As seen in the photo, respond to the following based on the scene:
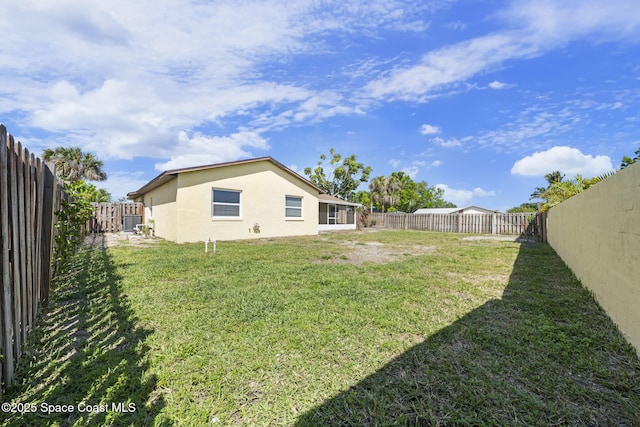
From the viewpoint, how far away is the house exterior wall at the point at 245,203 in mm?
11664

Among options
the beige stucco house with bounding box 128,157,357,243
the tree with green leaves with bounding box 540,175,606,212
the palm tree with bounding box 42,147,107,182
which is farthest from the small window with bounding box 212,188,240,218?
the palm tree with bounding box 42,147,107,182

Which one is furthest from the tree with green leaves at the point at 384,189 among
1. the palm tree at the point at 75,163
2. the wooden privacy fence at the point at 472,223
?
the palm tree at the point at 75,163

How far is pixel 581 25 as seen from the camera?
740 centimetres

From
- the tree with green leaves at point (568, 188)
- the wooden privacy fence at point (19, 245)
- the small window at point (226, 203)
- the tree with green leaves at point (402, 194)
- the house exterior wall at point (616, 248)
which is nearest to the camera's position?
the wooden privacy fence at point (19, 245)

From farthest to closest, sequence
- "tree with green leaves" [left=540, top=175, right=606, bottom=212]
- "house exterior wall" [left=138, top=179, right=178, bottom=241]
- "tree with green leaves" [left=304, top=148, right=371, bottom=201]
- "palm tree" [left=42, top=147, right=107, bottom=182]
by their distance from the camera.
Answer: "tree with green leaves" [left=304, top=148, right=371, bottom=201] < "palm tree" [left=42, top=147, right=107, bottom=182] < "house exterior wall" [left=138, top=179, right=178, bottom=241] < "tree with green leaves" [left=540, top=175, right=606, bottom=212]

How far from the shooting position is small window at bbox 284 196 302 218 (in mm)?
15773

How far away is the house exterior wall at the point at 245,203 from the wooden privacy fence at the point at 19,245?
8.34m

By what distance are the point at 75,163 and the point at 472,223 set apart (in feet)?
104

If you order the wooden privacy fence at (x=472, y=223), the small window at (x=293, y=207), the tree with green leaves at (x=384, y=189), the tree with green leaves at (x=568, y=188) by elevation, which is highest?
the tree with green leaves at (x=384, y=189)

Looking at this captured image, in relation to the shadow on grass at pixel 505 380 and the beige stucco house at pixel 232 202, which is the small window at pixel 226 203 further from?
the shadow on grass at pixel 505 380

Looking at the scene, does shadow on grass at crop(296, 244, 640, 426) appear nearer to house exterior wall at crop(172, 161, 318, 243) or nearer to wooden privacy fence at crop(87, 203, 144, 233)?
house exterior wall at crop(172, 161, 318, 243)

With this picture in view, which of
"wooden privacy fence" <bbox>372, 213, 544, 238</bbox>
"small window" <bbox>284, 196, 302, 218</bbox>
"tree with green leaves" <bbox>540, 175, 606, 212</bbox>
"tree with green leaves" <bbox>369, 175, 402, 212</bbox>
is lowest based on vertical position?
"wooden privacy fence" <bbox>372, 213, 544, 238</bbox>

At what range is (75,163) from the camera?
22344 millimetres

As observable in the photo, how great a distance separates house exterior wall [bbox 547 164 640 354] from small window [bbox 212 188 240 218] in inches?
472
